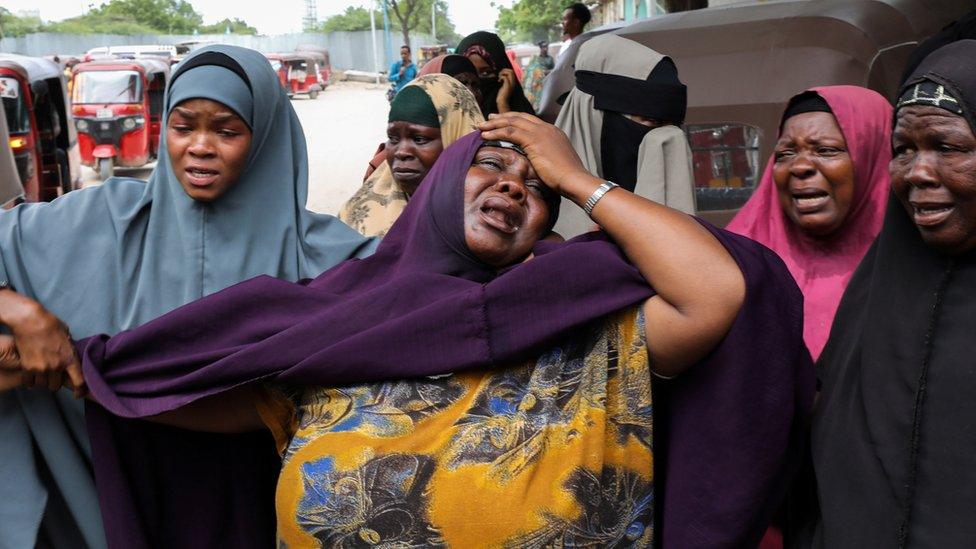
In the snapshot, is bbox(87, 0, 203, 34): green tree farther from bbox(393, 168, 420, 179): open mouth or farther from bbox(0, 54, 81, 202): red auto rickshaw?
bbox(393, 168, 420, 179): open mouth

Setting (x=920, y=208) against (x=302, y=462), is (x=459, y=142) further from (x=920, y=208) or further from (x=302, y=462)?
(x=920, y=208)

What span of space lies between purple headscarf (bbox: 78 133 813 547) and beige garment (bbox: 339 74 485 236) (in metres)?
1.43

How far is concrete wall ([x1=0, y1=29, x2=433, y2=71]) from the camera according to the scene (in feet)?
170

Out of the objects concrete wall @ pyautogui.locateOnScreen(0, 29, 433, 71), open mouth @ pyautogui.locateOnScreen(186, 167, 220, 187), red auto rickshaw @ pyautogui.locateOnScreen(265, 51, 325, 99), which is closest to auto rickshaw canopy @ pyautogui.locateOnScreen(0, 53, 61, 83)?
open mouth @ pyautogui.locateOnScreen(186, 167, 220, 187)

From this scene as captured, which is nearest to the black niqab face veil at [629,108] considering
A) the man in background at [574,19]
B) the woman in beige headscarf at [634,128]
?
the woman in beige headscarf at [634,128]

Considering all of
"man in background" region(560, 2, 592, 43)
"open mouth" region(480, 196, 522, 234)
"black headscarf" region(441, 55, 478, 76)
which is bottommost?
"open mouth" region(480, 196, 522, 234)

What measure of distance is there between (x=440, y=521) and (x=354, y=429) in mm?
248

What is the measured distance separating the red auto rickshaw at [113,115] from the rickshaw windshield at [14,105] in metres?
5.42

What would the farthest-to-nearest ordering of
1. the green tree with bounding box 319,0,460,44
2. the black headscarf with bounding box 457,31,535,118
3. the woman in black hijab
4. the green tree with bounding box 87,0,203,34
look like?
the green tree with bounding box 87,0,203,34, the green tree with bounding box 319,0,460,44, the black headscarf with bounding box 457,31,535,118, the woman in black hijab

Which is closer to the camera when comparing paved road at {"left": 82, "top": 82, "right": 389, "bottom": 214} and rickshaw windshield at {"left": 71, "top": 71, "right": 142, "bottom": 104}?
paved road at {"left": 82, "top": 82, "right": 389, "bottom": 214}

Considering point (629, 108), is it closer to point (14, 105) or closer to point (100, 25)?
point (14, 105)

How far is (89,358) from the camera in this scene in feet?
6.56

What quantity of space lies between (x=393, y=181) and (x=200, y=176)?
4.15 feet

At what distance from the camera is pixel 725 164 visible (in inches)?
217
